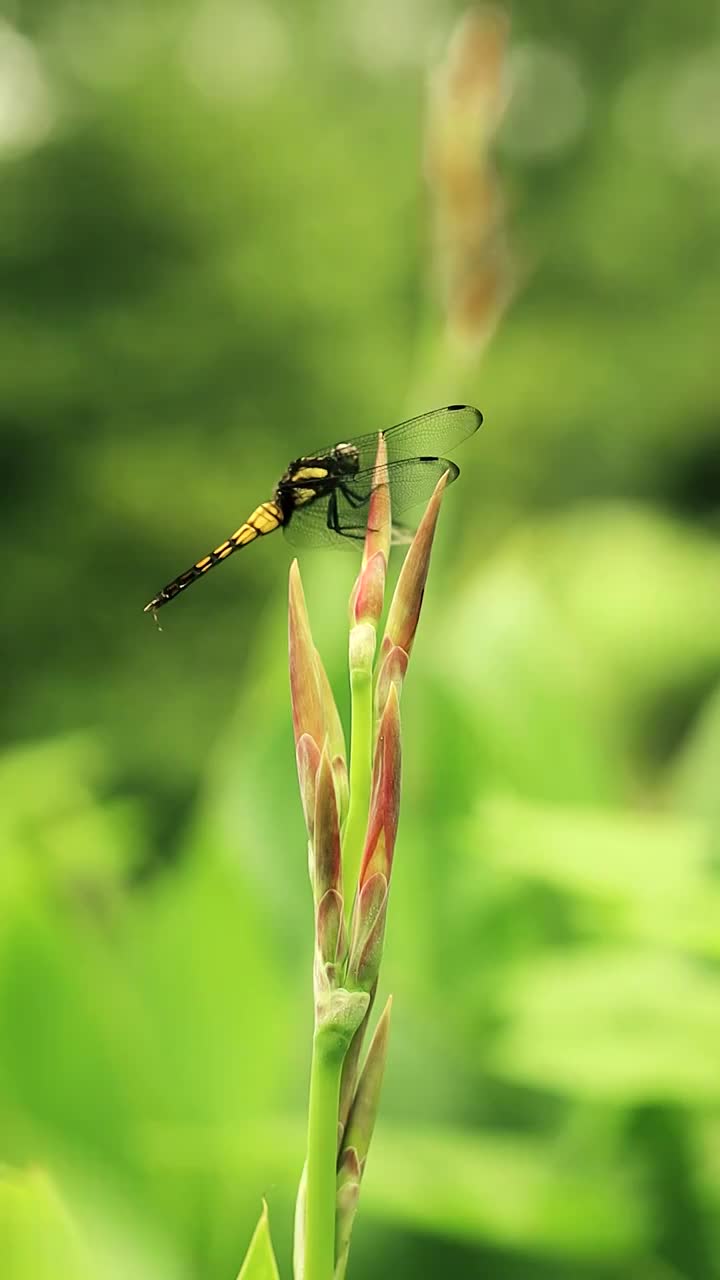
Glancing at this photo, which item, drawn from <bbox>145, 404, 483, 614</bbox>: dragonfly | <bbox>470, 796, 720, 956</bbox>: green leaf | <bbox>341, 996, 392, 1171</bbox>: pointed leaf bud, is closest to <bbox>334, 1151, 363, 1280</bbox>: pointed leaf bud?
<bbox>341, 996, 392, 1171</bbox>: pointed leaf bud

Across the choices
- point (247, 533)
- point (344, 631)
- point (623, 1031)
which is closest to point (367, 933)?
point (247, 533)

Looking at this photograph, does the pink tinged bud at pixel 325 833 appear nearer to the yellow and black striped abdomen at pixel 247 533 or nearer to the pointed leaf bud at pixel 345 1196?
the pointed leaf bud at pixel 345 1196

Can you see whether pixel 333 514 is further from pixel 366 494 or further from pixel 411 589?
pixel 411 589

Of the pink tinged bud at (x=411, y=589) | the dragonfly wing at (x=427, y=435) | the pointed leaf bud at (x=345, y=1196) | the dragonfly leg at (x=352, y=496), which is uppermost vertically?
the dragonfly wing at (x=427, y=435)

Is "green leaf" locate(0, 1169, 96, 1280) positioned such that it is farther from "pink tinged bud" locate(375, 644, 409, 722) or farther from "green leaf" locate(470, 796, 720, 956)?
"green leaf" locate(470, 796, 720, 956)

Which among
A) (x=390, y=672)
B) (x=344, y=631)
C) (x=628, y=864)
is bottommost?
(x=390, y=672)

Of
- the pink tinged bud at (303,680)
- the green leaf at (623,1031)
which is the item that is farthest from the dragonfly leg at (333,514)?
the green leaf at (623,1031)
